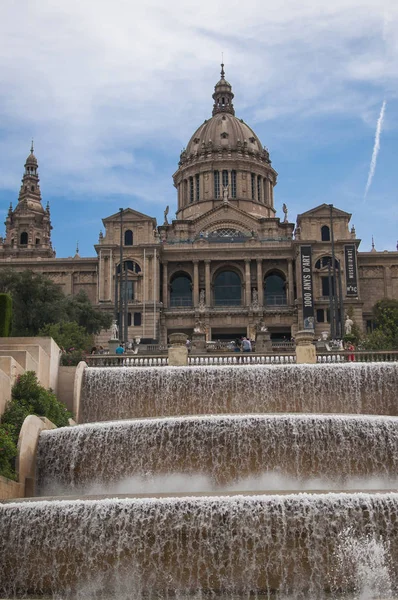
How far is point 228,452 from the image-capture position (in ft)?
76.0

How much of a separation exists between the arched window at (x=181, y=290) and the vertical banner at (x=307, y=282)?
10.9 m

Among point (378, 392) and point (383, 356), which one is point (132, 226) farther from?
point (378, 392)

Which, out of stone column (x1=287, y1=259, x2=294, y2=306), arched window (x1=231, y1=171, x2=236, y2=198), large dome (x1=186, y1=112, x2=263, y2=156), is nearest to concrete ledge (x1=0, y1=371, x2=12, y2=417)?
stone column (x1=287, y1=259, x2=294, y2=306)

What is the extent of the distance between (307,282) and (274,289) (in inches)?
248

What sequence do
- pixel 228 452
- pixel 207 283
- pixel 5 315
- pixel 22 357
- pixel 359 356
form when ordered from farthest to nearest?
pixel 207 283 → pixel 359 356 → pixel 5 315 → pixel 22 357 → pixel 228 452

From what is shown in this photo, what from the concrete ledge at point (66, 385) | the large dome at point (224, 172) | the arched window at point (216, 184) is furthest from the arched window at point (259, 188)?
the concrete ledge at point (66, 385)

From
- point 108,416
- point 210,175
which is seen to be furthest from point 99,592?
point 210,175

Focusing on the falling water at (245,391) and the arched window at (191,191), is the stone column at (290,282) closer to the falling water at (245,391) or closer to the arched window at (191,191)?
the arched window at (191,191)

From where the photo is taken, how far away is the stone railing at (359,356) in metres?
33.8

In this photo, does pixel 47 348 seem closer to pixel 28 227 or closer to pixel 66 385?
pixel 66 385

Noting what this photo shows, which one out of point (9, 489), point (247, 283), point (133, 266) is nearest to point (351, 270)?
point (247, 283)

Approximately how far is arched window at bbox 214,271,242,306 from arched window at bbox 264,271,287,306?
8.08 ft

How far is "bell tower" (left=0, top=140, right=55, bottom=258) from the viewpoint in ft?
285

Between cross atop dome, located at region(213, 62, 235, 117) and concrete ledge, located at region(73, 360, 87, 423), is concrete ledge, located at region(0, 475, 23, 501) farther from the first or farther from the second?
cross atop dome, located at region(213, 62, 235, 117)
